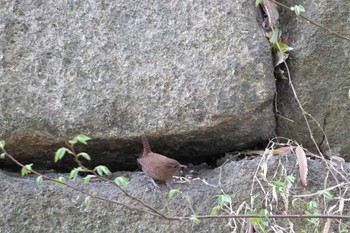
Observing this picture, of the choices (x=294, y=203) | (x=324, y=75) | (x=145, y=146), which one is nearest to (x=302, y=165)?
(x=294, y=203)

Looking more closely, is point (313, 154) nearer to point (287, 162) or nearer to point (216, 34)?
point (287, 162)

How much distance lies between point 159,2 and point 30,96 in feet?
1.25

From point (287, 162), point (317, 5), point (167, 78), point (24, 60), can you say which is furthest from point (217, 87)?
point (24, 60)

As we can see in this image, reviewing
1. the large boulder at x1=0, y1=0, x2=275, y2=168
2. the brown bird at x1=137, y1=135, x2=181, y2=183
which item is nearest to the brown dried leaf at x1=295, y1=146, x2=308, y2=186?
the large boulder at x1=0, y1=0, x2=275, y2=168

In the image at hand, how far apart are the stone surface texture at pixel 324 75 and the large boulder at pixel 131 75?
0.30 ft

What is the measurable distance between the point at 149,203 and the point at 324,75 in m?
0.53

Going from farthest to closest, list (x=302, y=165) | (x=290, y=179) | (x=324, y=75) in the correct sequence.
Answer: (x=324, y=75) → (x=302, y=165) → (x=290, y=179)

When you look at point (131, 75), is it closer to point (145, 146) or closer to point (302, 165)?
point (145, 146)

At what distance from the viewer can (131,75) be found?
166 centimetres

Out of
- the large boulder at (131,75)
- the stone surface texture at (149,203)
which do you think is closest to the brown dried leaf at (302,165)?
the stone surface texture at (149,203)

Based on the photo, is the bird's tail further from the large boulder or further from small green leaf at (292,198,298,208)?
small green leaf at (292,198,298,208)

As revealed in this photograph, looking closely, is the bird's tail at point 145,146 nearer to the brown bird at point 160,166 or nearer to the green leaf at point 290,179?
the brown bird at point 160,166

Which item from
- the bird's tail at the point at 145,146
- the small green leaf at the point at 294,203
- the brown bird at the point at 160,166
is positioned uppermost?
the bird's tail at the point at 145,146

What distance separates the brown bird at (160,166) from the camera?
161 centimetres
